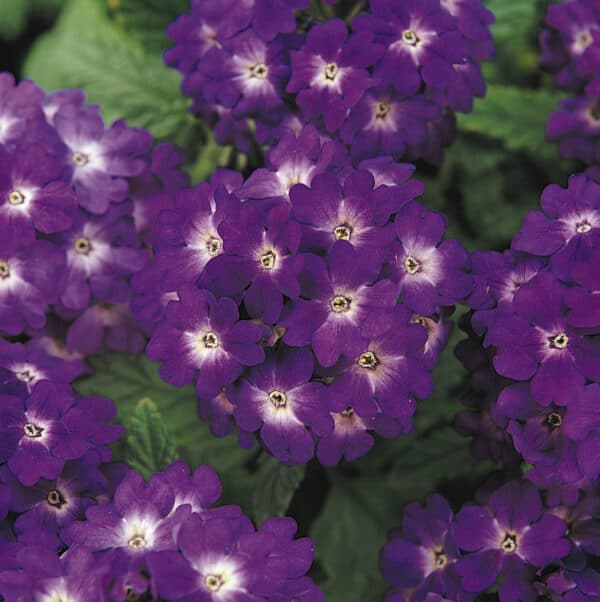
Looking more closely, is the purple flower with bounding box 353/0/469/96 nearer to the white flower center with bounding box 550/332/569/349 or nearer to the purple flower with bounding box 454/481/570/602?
the white flower center with bounding box 550/332/569/349

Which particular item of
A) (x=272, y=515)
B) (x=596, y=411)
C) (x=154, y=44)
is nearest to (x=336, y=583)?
(x=272, y=515)

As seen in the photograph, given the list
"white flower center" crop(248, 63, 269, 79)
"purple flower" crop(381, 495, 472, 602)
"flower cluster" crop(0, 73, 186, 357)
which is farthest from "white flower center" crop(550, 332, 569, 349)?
"flower cluster" crop(0, 73, 186, 357)

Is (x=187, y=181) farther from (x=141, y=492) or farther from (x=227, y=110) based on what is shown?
(x=141, y=492)

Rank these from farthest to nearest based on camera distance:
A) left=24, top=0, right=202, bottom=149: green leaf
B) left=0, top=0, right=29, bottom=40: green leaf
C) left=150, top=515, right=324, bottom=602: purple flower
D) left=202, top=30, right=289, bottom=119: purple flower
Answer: left=0, top=0, right=29, bottom=40: green leaf
left=24, top=0, right=202, bottom=149: green leaf
left=202, top=30, right=289, bottom=119: purple flower
left=150, top=515, right=324, bottom=602: purple flower

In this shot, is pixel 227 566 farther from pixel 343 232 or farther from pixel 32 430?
pixel 343 232

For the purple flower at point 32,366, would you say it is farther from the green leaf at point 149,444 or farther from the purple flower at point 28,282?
the green leaf at point 149,444
